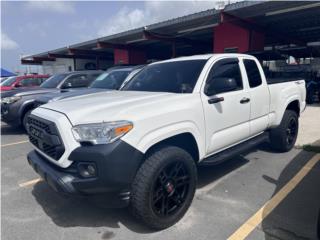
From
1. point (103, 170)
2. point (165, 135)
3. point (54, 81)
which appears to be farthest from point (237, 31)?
point (103, 170)

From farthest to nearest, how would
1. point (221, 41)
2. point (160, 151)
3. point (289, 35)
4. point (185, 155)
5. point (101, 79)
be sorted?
point (289, 35), point (221, 41), point (101, 79), point (185, 155), point (160, 151)

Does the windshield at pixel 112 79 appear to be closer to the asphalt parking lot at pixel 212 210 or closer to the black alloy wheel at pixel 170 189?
the asphalt parking lot at pixel 212 210

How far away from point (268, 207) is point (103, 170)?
2151mm

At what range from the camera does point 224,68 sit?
12.9 ft

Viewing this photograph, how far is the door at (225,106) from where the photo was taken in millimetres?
3428

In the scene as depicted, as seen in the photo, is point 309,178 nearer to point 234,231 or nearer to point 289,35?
point 234,231

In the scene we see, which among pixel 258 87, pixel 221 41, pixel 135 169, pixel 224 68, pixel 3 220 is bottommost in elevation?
pixel 3 220

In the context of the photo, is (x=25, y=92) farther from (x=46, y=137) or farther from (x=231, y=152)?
(x=231, y=152)

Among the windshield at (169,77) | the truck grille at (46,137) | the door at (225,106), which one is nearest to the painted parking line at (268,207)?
the door at (225,106)

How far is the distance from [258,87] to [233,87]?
0.85 meters

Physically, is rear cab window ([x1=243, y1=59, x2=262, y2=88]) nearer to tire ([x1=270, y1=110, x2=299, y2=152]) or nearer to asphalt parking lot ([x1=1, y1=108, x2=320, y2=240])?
tire ([x1=270, y1=110, x2=299, y2=152])

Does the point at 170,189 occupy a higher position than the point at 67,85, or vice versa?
the point at 67,85

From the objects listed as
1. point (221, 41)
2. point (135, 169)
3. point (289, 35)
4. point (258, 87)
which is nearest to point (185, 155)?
point (135, 169)

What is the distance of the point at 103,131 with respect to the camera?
2566 mm
